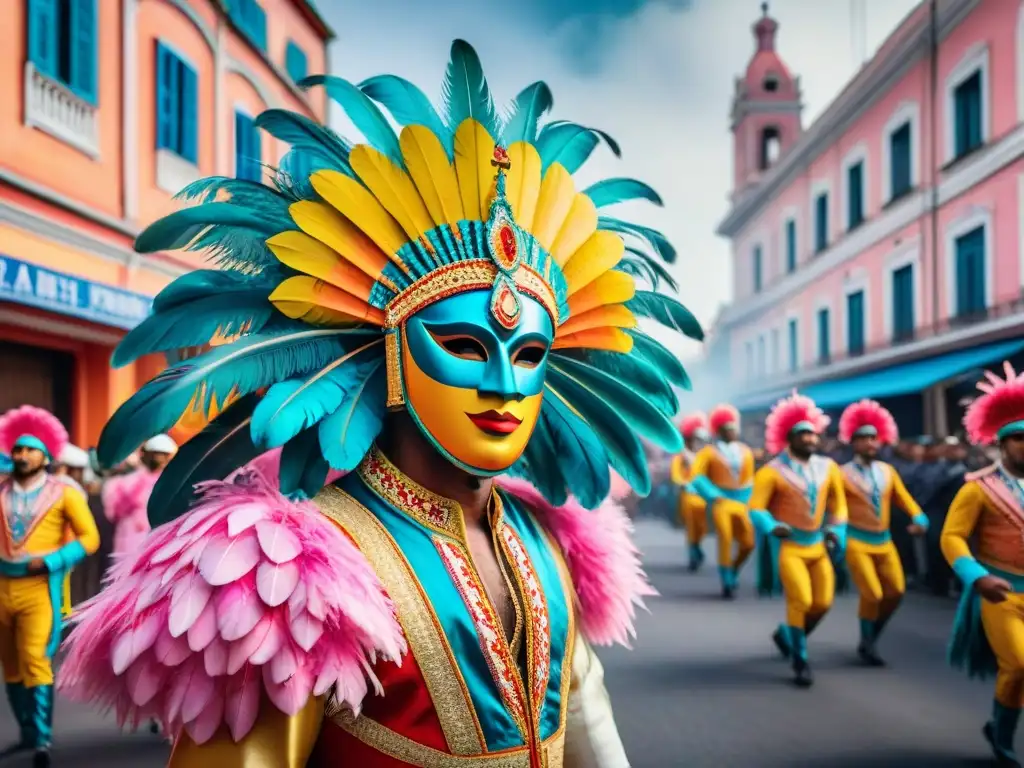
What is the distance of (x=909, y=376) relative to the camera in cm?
1440

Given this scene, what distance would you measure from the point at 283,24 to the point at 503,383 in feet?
39.7

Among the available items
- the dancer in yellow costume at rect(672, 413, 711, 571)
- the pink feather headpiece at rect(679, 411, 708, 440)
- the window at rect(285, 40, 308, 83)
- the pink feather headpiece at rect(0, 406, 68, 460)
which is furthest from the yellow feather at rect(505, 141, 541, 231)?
the window at rect(285, 40, 308, 83)

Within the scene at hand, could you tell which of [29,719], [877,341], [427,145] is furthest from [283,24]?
[877,341]

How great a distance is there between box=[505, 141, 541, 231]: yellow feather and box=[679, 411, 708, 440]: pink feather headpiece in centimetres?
1086

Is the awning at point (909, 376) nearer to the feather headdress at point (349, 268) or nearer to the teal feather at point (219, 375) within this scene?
the feather headdress at point (349, 268)

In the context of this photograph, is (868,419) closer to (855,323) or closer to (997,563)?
(997,563)

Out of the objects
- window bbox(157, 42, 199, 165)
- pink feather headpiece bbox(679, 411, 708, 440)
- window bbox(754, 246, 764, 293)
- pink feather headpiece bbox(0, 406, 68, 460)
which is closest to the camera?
pink feather headpiece bbox(0, 406, 68, 460)

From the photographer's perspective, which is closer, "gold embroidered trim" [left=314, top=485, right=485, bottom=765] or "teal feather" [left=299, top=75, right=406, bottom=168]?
"gold embroidered trim" [left=314, top=485, right=485, bottom=765]

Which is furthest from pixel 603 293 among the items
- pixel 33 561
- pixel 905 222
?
pixel 905 222

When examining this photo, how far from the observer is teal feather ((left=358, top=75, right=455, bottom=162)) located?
188 centimetres

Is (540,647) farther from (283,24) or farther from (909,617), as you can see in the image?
(283,24)

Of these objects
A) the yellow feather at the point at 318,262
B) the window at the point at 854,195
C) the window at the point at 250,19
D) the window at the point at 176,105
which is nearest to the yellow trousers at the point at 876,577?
the yellow feather at the point at 318,262

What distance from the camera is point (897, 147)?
1675cm

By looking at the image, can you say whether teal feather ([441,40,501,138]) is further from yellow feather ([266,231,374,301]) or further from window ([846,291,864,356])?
window ([846,291,864,356])
